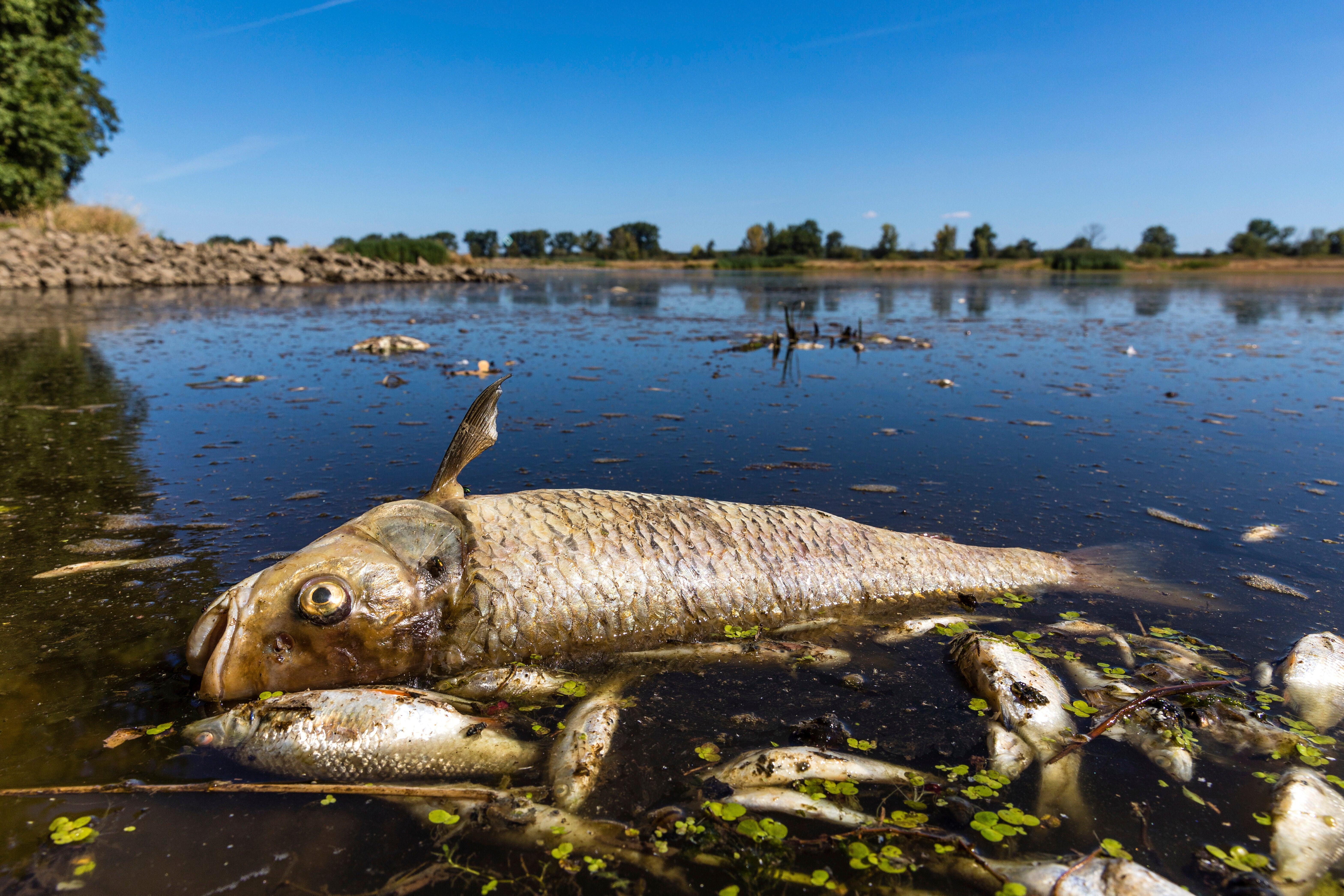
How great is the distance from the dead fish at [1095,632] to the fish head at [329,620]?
3.03 metres

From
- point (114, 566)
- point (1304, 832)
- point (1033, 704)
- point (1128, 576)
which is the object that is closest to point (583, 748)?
point (1033, 704)

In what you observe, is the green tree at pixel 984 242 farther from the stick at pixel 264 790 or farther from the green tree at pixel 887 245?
the stick at pixel 264 790

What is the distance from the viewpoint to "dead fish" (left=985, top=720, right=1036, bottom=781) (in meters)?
2.33

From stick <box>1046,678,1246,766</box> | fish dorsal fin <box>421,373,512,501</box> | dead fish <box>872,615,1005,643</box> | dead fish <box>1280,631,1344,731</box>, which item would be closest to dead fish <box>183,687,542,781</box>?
fish dorsal fin <box>421,373,512,501</box>

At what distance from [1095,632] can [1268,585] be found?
1337 mm

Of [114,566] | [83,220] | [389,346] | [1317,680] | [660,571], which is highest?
[83,220]

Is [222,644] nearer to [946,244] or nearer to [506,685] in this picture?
[506,685]

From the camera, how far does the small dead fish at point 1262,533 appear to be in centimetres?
430

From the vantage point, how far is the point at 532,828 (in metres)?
2.09

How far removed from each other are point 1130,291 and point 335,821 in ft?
159

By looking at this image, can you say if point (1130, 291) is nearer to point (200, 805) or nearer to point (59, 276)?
point (200, 805)

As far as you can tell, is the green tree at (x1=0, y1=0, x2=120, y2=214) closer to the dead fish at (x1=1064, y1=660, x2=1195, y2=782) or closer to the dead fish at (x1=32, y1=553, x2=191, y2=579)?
the dead fish at (x1=32, y1=553, x2=191, y2=579)

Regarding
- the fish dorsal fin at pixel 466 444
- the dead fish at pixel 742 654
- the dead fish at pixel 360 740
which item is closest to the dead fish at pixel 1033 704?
the dead fish at pixel 742 654

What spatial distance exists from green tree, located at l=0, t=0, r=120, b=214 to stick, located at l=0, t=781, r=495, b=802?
31.2 meters
